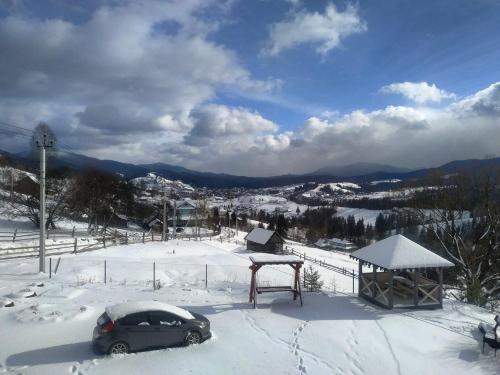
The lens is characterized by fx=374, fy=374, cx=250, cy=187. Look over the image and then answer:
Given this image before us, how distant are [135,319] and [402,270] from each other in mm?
11344

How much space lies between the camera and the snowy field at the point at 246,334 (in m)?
10.5

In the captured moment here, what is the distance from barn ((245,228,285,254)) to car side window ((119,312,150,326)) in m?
40.6

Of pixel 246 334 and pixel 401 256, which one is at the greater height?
pixel 401 256

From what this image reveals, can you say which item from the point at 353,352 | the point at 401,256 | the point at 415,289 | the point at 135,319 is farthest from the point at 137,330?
the point at 415,289

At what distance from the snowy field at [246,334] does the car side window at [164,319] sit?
31.9 inches

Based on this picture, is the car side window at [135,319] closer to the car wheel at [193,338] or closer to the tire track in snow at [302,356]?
the car wheel at [193,338]

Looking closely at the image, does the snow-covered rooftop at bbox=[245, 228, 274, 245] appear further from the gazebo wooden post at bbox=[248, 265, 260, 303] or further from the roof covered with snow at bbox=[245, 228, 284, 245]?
the gazebo wooden post at bbox=[248, 265, 260, 303]

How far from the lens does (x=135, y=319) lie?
11.1 m

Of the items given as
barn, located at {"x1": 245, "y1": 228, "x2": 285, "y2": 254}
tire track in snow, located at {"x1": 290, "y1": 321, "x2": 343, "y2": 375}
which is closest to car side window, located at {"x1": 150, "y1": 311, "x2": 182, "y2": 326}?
tire track in snow, located at {"x1": 290, "y1": 321, "x2": 343, "y2": 375}

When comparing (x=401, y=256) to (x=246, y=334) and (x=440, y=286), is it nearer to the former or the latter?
(x=440, y=286)

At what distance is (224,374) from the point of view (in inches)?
392

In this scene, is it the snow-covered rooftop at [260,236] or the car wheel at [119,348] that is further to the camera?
the snow-covered rooftop at [260,236]

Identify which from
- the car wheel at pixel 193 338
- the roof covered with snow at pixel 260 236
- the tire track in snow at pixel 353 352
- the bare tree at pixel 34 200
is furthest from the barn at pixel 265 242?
the car wheel at pixel 193 338

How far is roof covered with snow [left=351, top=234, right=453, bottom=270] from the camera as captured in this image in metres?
16.4
